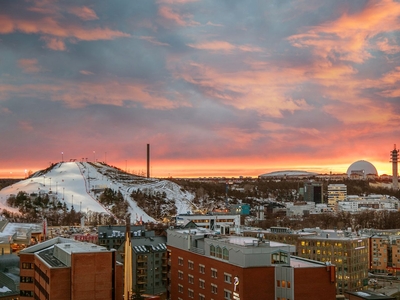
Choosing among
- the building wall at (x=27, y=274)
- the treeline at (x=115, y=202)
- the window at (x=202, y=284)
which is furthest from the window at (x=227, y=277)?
the treeline at (x=115, y=202)

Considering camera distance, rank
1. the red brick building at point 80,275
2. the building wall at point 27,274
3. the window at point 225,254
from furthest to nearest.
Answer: the building wall at point 27,274, the window at point 225,254, the red brick building at point 80,275

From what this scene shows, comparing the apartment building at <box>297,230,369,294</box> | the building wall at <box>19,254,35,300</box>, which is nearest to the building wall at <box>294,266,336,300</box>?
the building wall at <box>19,254,35,300</box>

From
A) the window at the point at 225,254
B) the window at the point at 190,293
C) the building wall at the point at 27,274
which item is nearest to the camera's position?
the window at the point at 225,254

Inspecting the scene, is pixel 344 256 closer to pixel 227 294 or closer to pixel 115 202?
pixel 227 294

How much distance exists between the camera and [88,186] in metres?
144

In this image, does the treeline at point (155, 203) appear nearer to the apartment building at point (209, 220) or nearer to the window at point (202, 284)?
the apartment building at point (209, 220)

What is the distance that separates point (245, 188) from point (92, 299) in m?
156

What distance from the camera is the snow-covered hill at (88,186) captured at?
124 m

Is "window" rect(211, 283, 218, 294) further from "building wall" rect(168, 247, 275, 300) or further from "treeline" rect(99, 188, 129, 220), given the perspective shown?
"treeline" rect(99, 188, 129, 220)

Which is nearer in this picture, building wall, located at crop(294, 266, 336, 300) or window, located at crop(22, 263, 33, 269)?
building wall, located at crop(294, 266, 336, 300)

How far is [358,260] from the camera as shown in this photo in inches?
2373

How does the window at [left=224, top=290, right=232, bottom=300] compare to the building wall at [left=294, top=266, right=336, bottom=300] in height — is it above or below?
below

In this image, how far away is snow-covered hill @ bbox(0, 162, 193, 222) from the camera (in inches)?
4875

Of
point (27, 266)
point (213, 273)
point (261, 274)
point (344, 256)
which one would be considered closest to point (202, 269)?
point (213, 273)
